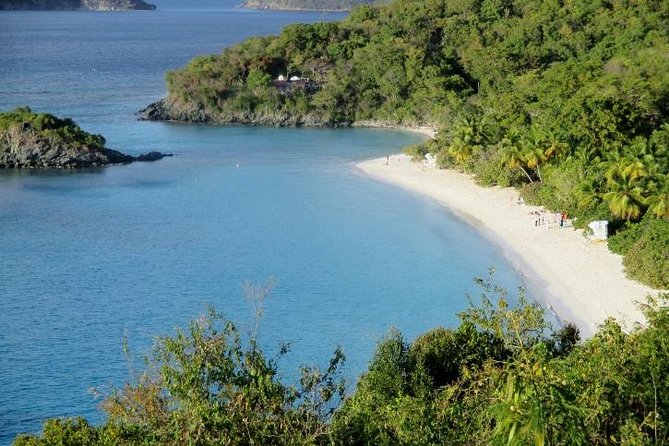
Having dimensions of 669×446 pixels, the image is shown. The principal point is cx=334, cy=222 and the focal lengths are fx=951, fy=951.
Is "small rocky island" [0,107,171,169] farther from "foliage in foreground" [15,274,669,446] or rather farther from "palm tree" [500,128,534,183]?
"foliage in foreground" [15,274,669,446]

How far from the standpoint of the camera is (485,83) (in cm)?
6750

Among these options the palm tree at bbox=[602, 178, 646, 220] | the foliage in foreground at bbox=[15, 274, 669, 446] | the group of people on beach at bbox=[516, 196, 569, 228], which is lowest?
the group of people on beach at bbox=[516, 196, 569, 228]

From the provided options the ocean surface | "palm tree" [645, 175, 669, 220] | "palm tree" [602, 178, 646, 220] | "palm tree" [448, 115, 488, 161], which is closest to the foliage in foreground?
the ocean surface

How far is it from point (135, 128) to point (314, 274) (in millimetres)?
36155

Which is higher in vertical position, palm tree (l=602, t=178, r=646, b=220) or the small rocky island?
palm tree (l=602, t=178, r=646, b=220)

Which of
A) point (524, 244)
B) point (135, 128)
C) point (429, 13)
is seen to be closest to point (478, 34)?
point (429, 13)

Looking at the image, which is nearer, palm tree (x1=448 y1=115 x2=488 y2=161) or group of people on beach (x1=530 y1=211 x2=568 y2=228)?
group of people on beach (x1=530 y1=211 x2=568 y2=228)

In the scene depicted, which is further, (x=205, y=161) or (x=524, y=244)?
(x=205, y=161)

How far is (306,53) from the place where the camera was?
74625mm

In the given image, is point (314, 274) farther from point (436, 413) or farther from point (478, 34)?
point (478, 34)

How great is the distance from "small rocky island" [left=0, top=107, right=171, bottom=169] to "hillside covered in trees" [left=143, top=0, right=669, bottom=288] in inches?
673

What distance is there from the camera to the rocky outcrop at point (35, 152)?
171 feet

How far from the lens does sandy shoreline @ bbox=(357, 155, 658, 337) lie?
28641 millimetres

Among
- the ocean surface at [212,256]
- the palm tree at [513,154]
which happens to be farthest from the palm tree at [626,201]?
the palm tree at [513,154]
